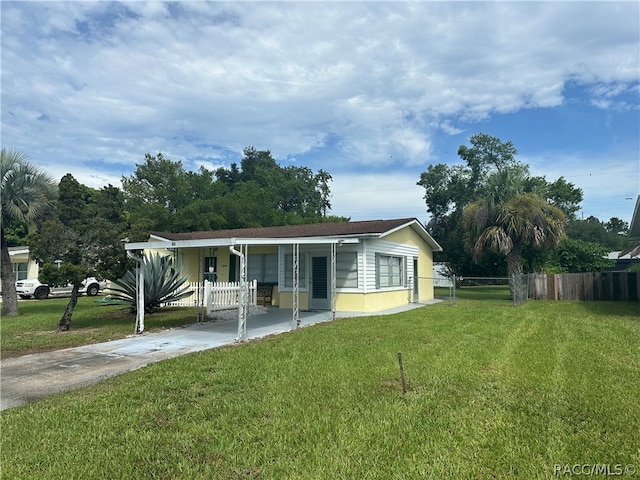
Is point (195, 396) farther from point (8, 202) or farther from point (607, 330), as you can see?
point (8, 202)

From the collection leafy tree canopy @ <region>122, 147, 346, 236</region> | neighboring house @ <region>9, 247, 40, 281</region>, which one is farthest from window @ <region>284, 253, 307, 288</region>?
neighboring house @ <region>9, 247, 40, 281</region>

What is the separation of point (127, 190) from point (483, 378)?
42076 mm

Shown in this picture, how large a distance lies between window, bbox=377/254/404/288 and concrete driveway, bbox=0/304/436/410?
180 inches

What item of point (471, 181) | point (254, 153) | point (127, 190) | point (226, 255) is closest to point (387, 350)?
point (226, 255)

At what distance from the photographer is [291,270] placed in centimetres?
1502

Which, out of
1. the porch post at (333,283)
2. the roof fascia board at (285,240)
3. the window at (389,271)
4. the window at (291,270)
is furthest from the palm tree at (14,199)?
the window at (389,271)

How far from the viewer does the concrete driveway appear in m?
5.77

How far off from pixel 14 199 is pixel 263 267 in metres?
8.81

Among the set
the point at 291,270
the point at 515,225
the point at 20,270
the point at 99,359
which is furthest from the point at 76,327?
the point at 20,270

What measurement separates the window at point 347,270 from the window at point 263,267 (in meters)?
2.96

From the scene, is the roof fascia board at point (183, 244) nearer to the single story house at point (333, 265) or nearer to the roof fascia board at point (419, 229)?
the single story house at point (333, 265)

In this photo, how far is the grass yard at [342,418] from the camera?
336cm

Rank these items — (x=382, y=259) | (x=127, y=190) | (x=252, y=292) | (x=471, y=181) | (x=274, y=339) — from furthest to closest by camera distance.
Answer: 1. (x=127, y=190)
2. (x=471, y=181)
3. (x=382, y=259)
4. (x=252, y=292)
5. (x=274, y=339)

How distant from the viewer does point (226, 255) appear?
58.2ft
